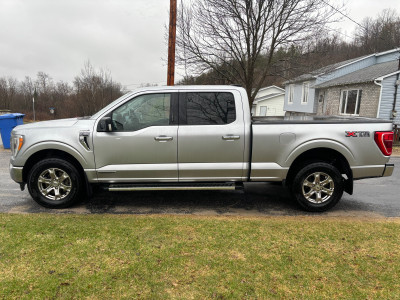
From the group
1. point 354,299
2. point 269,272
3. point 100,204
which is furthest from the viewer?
point 100,204

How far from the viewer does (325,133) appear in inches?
182

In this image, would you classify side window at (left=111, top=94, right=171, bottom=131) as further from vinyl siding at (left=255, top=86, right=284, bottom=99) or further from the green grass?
vinyl siding at (left=255, top=86, right=284, bottom=99)

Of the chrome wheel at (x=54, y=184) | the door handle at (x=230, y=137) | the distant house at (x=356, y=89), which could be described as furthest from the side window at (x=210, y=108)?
the distant house at (x=356, y=89)

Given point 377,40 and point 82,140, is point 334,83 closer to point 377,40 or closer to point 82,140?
point 377,40

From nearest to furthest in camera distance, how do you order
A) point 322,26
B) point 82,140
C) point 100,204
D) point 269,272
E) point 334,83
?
1. point 269,272
2. point 82,140
3. point 100,204
4. point 322,26
5. point 334,83

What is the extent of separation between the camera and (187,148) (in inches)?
181

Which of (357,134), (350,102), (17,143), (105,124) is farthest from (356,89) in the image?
(17,143)

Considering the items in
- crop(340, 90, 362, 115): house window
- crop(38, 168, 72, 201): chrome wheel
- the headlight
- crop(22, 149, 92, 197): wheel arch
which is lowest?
crop(38, 168, 72, 201): chrome wheel

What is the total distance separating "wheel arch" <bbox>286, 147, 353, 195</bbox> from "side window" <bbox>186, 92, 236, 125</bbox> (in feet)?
4.34

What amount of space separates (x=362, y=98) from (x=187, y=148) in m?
19.0

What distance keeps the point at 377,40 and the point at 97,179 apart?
31.2 metres

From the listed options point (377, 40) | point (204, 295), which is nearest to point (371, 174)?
point (204, 295)

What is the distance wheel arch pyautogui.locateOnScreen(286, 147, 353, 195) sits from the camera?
479cm

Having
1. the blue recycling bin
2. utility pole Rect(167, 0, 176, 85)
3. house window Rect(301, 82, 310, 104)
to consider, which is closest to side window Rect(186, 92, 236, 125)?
utility pole Rect(167, 0, 176, 85)
